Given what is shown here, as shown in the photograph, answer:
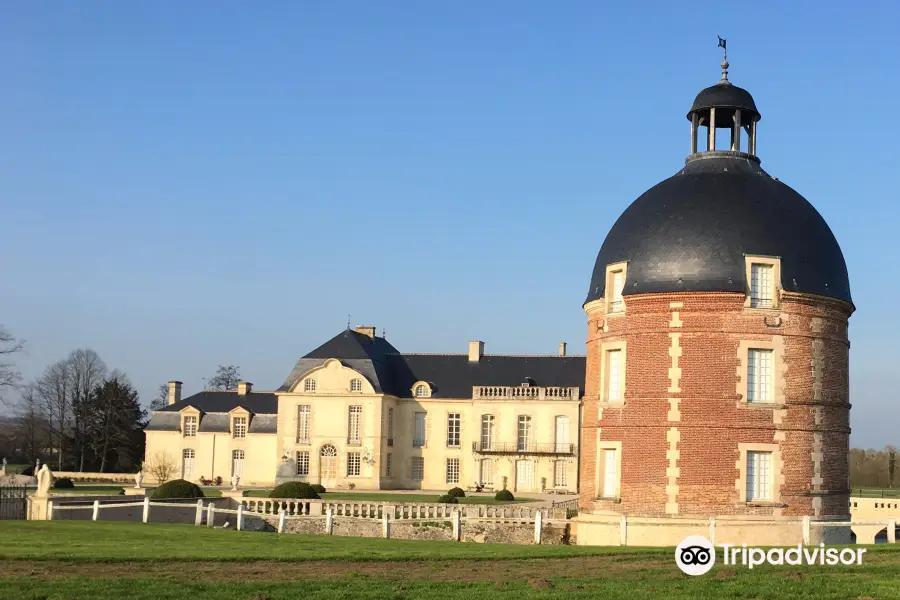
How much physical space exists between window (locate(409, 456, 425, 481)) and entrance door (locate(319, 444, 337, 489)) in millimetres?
4320

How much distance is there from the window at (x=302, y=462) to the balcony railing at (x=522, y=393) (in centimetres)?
950

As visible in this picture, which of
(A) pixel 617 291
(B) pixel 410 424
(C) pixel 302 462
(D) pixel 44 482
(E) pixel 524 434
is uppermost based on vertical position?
(A) pixel 617 291

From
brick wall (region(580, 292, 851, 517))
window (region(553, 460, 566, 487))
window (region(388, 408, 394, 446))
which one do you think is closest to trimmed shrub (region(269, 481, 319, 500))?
brick wall (region(580, 292, 851, 517))

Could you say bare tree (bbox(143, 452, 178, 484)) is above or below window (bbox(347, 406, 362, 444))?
below

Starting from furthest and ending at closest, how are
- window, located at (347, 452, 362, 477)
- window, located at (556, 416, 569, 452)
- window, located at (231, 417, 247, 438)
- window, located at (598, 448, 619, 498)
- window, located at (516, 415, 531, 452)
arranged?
window, located at (231, 417, 247, 438)
window, located at (347, 452, 362, 477)
window, located at (516, 415, 531, 452)
window, located at (556, 416, 569, 452)
window, located at (598, 448, 619, 498)

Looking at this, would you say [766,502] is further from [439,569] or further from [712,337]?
[439,569]

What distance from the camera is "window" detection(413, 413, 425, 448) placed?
5831cm

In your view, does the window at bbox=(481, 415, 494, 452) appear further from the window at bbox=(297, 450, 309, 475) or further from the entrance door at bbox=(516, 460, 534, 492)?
the window at bbox=(297, 450, 309, 475)

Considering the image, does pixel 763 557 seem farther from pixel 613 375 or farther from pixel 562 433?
pixel 562 433

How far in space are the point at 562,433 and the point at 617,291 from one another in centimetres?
2942

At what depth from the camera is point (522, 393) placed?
56.4 metres

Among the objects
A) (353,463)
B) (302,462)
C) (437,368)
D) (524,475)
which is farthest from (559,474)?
(302,462)

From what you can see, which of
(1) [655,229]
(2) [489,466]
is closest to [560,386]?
(2) [489,466]

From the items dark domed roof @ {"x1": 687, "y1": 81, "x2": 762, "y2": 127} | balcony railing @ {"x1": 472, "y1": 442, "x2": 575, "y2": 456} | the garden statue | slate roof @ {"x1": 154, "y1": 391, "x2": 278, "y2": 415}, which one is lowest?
the garden statue
